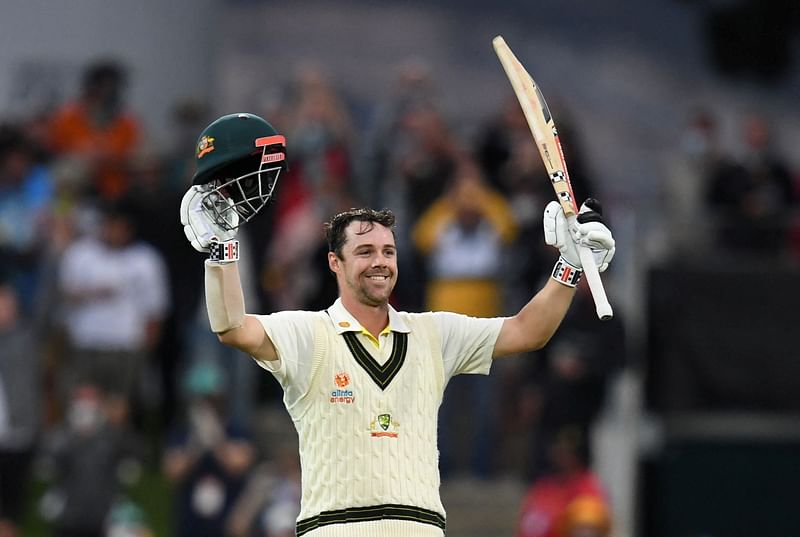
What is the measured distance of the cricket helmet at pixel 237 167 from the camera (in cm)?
687

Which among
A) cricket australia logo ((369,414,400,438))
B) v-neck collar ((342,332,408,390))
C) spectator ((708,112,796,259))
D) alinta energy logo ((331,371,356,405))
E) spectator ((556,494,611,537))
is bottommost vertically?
spectator ((556,494,611,537))

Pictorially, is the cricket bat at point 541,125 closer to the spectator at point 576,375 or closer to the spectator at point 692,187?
the spectator at point 576,375

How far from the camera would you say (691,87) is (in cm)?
1680

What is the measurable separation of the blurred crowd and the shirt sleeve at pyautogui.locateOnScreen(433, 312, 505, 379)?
547 centimetres

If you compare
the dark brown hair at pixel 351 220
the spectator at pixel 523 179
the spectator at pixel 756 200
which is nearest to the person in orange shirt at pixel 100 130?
the spectator at pixel 523 179

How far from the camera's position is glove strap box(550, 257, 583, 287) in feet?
23.6

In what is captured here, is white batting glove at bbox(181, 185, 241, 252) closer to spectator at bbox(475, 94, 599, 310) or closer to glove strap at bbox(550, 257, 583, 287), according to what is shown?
glove strap at bbox(550, 257, 583, 287)

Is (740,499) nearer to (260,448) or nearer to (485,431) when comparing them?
(485,431)

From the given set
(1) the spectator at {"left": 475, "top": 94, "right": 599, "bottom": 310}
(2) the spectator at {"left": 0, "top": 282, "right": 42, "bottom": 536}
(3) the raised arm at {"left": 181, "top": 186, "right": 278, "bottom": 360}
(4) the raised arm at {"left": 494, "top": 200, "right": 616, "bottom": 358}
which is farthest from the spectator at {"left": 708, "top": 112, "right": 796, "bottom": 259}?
(3) the raised arm at {"left": 181, "top": 186, "right": 278, "bottom": 360}

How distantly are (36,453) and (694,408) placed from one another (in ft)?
16.4

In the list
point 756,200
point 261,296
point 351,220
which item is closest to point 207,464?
point 261,296

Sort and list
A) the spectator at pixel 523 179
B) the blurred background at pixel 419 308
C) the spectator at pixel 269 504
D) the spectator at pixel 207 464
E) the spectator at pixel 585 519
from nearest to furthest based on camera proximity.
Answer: the spectator at pixel 585 519 → the spectator at pixel 269 504 → the spectator at pixel 207 464 → the blurred background at pixel 419 308 → the spectator at pixel 523 179

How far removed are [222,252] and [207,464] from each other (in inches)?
254

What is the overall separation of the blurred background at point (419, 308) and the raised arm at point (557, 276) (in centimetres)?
546
